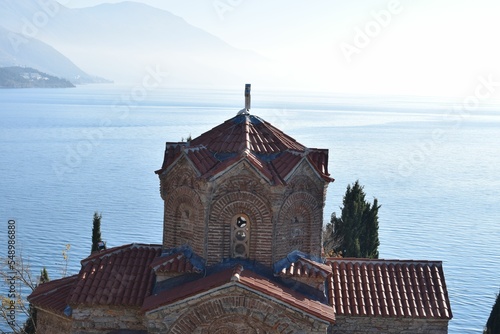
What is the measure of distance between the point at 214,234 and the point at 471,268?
27.6 m

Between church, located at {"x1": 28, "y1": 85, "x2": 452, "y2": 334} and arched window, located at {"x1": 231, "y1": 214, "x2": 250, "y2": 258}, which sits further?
arched window, located at {"x1": 231, "y1": 214, "x2": 250, "y2": 258}

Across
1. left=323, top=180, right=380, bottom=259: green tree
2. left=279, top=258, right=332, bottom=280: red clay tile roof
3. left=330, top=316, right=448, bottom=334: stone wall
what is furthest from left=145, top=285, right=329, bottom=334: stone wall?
left=323, top=180, right=380, bottom=259: green tree

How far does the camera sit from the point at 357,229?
30031mm

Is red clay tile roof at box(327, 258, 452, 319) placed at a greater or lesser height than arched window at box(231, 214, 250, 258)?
lesser

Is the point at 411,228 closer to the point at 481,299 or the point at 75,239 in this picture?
the point at 481,299

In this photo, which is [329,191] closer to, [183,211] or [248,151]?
[183,211]

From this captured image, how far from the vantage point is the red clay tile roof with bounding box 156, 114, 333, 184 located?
14930 millimetres

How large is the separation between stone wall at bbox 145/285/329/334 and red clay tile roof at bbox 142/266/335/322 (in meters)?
0.13

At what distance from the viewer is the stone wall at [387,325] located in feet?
50.3

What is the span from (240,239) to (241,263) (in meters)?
0.55

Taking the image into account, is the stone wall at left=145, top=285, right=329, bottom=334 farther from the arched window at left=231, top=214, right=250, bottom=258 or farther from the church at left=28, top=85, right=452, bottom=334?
the arched window at left=231, top=214, right=250, bottom=258

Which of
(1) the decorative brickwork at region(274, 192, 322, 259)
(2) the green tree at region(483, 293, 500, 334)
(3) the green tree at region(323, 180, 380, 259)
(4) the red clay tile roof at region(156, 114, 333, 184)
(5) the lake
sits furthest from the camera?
(5) the lake

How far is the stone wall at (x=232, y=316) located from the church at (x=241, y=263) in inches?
1.4

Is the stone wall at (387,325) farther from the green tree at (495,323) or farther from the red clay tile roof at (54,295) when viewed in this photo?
the red clay tile roof at (54,295)
